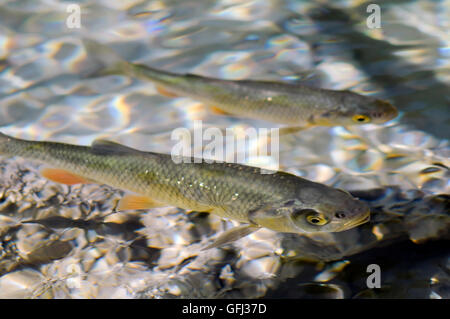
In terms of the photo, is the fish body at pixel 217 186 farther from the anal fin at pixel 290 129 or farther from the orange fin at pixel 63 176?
the anal fin at pixel 290 129

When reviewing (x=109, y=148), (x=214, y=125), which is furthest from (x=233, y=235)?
(x=214, y=125)

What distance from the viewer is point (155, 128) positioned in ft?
14.5

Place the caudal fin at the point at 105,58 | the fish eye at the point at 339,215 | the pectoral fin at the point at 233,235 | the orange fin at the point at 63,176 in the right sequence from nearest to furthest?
the fish eye at the point at 339,215
the pectoral fin at the point at 233,235
the orange fin at the point at 63,176
the caudal fin at the point at 105,58

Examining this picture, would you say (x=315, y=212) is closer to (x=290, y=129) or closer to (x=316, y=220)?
(x=316, y=220)

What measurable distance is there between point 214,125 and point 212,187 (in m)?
1.55

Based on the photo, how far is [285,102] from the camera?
3.99m

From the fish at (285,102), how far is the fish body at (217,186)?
3.73ft

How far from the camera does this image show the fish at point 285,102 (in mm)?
3988

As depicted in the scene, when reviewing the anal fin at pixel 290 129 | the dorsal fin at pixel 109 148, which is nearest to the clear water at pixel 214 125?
the anal fin at pixel 290 129

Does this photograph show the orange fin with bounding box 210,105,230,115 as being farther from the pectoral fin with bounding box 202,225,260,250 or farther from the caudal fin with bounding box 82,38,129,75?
the pectoral fin with bounding box 202,225,260,250

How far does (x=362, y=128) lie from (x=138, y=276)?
257cm
